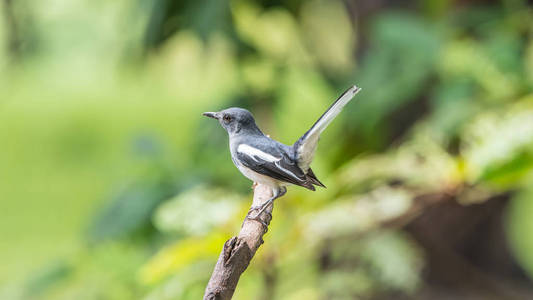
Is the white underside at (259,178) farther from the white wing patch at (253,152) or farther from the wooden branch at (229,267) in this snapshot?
the wooden branch at (229,267)

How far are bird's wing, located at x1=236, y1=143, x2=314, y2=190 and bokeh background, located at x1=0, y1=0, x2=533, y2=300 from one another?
621 mm

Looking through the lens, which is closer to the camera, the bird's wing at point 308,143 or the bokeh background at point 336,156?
the bird's wing at point 308,143

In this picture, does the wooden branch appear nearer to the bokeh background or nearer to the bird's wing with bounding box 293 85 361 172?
the bird's wing with bounding box 293 85 361 172

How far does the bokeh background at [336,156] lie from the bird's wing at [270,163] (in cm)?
62

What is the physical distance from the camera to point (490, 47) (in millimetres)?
2016

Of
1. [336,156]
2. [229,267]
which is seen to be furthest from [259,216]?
[336,156]

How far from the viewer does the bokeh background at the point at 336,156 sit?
1.72m

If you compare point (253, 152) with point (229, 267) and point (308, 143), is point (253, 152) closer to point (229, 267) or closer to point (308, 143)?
point (308, 143)

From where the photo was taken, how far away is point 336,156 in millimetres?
2312

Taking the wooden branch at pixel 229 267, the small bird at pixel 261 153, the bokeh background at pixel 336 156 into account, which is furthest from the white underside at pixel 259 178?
the bokeh background at pixel 336 156

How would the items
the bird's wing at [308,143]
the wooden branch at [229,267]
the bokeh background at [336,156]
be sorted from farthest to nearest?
the bokeh background at [336,156] → the bird's wing at [308,143] → the wooden branch at [229,267]

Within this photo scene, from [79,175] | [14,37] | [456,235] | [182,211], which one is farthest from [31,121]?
[182,211]

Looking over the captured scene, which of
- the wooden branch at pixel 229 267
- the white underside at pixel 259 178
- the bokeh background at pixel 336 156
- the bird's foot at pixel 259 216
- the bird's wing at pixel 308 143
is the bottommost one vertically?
the wooden branch at pixel 229 267

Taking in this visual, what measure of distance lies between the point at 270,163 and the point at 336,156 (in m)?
1.51
